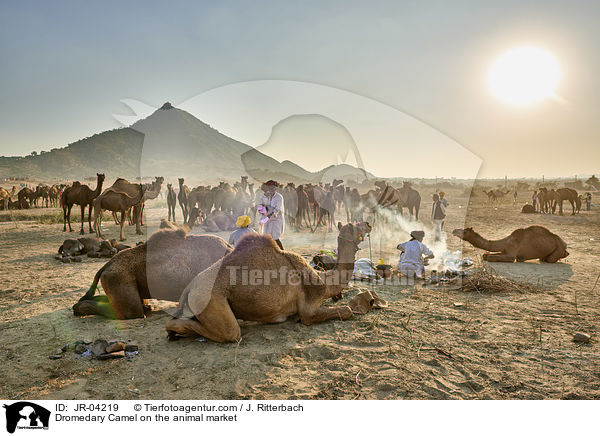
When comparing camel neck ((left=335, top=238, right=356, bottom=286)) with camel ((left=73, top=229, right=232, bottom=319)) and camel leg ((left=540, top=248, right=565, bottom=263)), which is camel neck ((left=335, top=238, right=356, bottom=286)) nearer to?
camel ((left=73, top=229, right=232, bottom=319))

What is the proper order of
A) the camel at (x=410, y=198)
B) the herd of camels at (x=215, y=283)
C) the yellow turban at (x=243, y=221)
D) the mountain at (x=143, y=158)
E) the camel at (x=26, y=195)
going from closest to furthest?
the herd of camels at (x=215, y=283)
the yellow turban at (x=243, y=221)
the camel at (x=410, y=198)
the camel at (x=26, y=195)
the mountain at (x=143, y=158)

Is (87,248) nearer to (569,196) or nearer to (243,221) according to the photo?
(243,221)

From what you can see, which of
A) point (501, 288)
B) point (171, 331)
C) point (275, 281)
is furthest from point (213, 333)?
point (501, 288)

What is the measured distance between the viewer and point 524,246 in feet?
30.3

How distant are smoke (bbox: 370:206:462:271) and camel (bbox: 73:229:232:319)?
565 centimetres

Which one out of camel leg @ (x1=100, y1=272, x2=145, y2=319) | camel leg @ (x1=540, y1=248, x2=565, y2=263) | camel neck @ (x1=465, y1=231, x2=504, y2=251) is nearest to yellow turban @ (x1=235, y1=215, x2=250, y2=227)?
camel leg @ (x1=100, y1=272, x2=145, y2=319)

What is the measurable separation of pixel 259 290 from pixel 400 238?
11.5 metres

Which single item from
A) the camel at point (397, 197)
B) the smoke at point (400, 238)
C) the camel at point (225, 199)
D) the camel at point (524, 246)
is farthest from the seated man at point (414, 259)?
the camel at point (225, 199)

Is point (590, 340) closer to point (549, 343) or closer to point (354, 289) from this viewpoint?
point (549, 343)

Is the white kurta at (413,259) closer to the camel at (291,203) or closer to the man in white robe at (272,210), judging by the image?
the man in white robe at (272,210)

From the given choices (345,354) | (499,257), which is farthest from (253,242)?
(499,257)

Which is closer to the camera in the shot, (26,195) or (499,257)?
(499,257)

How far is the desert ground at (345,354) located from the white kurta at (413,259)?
134 centimetres
